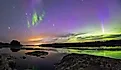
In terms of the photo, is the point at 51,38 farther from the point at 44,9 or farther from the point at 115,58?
the point at 115,58

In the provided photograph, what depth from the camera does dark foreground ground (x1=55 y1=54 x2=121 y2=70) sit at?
31.3 ft

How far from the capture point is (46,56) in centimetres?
961

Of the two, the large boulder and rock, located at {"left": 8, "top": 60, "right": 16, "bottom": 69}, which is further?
the large boulder

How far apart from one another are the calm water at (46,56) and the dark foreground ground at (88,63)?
0.40 feet

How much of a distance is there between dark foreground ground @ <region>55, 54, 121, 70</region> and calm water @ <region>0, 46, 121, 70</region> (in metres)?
0.12

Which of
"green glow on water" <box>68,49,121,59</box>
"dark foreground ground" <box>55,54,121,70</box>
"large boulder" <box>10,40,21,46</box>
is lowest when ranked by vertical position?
"dark foreground ground" <box>55,54,121,70</box>

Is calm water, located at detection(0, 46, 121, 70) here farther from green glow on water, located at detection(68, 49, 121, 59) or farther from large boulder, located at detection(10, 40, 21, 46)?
large boulder, located at detection(10, 40, 21, 46)

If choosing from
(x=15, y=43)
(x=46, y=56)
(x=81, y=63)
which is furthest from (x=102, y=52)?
(x=15, y=43)

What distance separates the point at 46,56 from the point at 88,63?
1.09 meters

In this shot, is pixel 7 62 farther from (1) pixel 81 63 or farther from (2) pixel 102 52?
(2) pixel 102 52

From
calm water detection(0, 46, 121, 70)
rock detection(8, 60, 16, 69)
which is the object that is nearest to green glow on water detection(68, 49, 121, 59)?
calm water detection(0, 46, 121, 70)

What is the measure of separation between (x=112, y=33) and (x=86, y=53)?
33.7 inches

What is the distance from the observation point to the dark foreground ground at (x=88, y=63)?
955 cm

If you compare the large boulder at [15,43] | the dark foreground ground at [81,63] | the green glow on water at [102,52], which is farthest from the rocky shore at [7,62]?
the green glow on water at [102,52]
